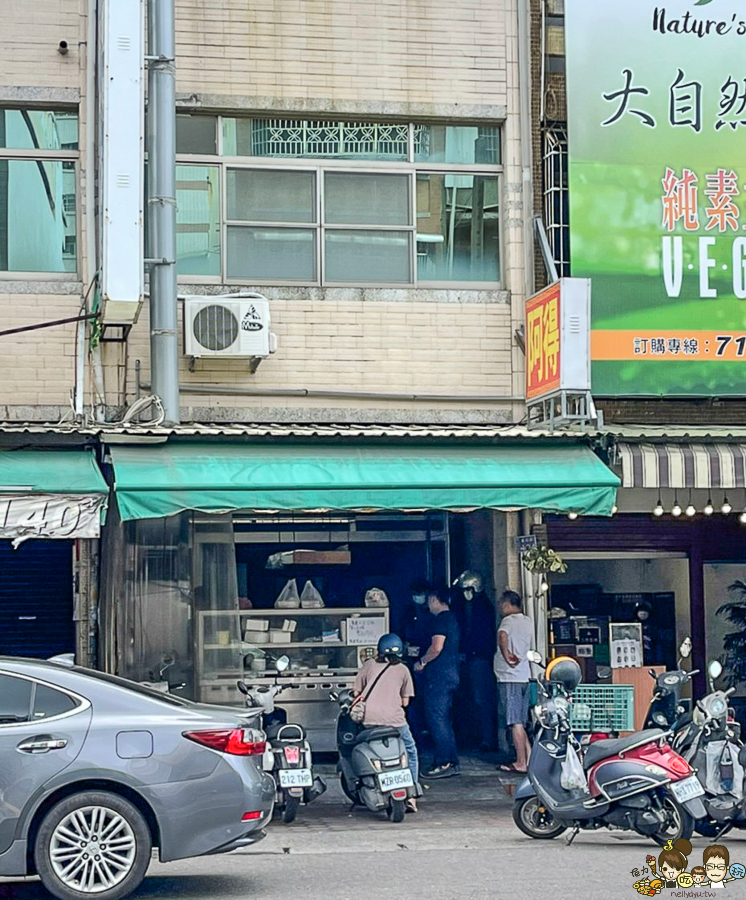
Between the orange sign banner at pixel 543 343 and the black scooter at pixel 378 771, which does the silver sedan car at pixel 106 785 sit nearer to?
the black scooter at pixel 378 771

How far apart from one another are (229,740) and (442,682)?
597cm

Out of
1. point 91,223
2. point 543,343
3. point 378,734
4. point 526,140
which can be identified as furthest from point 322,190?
point 378,734

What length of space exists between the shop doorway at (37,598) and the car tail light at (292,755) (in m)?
3.55

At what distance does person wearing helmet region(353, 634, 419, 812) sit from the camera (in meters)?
12.5

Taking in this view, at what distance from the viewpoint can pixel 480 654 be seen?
52.5 feet

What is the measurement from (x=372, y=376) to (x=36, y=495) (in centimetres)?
404

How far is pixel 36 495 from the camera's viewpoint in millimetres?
11773

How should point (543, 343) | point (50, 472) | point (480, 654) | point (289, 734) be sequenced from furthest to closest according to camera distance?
point (480, 654), point (543, 343), point (289, 734), point (50, 472)

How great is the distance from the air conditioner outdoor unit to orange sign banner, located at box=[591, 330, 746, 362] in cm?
328

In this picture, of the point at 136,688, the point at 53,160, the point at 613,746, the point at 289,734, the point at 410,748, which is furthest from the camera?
the point at 53,160

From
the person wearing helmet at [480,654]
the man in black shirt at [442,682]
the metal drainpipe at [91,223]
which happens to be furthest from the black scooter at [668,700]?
the metal drainpipe at [91,223]

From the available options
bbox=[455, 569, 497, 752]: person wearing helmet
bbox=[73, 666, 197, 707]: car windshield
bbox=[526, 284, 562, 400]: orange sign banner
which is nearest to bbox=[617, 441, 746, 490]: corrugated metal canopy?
bbox=[526, 284, 562, 400]: orange sign banner

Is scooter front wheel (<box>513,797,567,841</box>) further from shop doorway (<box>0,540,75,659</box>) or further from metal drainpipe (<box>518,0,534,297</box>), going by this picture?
metal drainpipe (<box>518,0,534,297</box>)

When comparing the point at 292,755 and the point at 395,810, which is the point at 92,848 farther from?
the point at 395,810
